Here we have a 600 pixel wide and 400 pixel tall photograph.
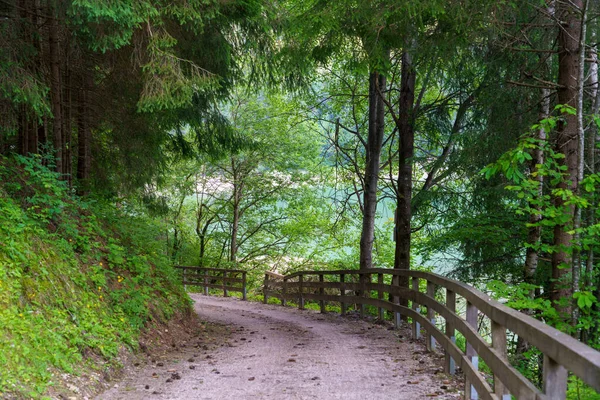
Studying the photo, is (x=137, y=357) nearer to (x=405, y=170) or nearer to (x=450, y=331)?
(x=450, y=331)

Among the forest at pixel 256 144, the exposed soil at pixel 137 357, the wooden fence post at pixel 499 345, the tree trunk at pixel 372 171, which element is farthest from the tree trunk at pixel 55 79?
the tree trunk at pixel 372 171

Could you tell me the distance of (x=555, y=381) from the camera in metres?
2.83

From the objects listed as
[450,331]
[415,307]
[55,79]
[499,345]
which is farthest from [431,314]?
[55,79]

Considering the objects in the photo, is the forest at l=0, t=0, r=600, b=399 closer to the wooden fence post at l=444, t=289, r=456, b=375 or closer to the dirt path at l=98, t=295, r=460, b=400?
the dirt path at l=98, t=295, r=460, b=400

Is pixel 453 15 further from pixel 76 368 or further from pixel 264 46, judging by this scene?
pixel 76 368

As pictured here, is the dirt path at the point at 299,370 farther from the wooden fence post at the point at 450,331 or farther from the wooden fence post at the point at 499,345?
the wooden fence post at the point at 499,345

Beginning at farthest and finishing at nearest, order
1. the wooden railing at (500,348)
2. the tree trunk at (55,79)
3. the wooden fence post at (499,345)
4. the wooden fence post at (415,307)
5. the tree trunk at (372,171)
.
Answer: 1. the tree trunk at (372,171)
2. the tree trunk at (55,79)
3. the wooden fence post at (415,307)
4. the wooden fence post at (499,345)
5. the wooden railing at (500,348)

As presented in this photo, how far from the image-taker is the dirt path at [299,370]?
5750 millimetres

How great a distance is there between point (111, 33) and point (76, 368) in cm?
440

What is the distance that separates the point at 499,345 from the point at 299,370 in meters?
3.41

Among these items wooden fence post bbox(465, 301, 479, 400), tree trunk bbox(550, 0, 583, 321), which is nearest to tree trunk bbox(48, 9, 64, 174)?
wooden fence post bbox(465, 301, 479, 400)

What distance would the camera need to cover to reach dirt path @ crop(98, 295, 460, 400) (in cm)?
575

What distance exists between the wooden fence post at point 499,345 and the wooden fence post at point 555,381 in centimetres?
104

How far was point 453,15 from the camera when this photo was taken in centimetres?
764
